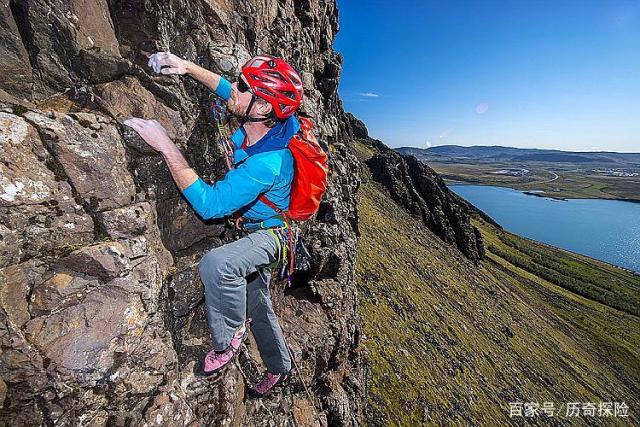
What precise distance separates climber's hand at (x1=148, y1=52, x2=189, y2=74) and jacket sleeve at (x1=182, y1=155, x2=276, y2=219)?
109 inches

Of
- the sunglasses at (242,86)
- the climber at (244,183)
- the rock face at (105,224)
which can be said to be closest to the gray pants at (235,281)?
the climber at (244,183)

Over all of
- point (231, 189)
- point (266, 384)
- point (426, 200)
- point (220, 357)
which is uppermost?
point (231, 189)

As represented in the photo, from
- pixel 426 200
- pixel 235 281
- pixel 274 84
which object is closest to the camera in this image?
pixel 235 281

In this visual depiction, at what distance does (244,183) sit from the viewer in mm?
5754

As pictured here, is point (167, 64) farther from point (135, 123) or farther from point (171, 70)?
point (135, 123)

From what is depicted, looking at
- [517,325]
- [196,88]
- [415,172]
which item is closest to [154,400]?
[196,88]

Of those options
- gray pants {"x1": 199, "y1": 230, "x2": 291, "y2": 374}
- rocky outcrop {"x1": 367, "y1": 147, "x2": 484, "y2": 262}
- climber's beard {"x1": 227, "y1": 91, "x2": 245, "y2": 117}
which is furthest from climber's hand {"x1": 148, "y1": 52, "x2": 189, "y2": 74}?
rocky outcrop {"x1": 367, "y1": 147, "x2": 484, "y2": 262}

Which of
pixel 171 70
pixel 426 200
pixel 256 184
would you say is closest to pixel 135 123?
pixel 171 70

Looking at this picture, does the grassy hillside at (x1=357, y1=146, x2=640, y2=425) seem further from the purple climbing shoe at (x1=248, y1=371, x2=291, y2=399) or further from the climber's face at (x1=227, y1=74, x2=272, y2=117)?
the climber's face at (x1=227, y1=74, x2=272, y2=117)

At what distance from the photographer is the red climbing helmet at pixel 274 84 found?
6336 millimetres

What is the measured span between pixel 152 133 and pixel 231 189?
1797 millimetres

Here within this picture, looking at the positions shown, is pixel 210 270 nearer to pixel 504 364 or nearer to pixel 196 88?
pixel 196 88

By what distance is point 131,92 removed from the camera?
21.9 ft

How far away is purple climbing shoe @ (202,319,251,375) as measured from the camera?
6.72 meters
